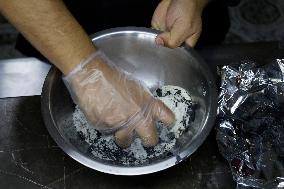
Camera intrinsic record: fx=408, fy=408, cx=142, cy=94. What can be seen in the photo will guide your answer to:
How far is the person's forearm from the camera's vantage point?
785 millimetres

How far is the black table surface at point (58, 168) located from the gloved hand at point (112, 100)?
0.34 ft

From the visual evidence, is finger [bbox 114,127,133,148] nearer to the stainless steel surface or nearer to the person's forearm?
the person's forearm

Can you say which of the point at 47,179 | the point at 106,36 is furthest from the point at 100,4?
the point at 47,179

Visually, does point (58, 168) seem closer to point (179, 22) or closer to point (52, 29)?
point (52, 29)

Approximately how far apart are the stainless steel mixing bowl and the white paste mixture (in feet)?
0.05

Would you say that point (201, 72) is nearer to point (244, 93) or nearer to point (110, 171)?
point (244, 93)

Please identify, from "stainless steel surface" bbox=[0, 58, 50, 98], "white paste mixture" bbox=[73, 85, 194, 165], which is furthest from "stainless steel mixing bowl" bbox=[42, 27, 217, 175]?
"stainless steel surface" bbox=[0, 58, 50, 98]

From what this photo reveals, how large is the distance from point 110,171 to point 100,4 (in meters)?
0.56

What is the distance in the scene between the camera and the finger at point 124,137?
0.86 metres

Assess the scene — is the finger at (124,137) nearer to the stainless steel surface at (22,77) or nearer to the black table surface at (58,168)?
the black table surface at (58,168)

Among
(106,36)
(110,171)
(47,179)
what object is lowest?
(47,179)

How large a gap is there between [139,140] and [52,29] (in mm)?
315

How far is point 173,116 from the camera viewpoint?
921 millimetres

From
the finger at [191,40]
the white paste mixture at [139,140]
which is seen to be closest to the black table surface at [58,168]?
the white paste mixture at [139,140]
